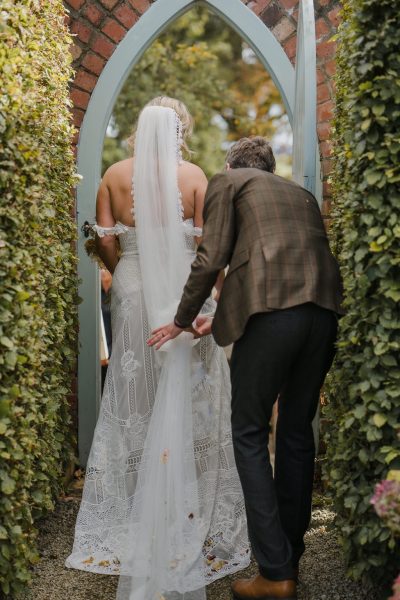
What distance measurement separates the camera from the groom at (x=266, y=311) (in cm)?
289

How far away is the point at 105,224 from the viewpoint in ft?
12.7

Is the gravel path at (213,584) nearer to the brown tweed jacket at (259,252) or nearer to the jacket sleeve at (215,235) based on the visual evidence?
the brown tweed jacket at (259,252)

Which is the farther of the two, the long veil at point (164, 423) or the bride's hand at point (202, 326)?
the bride's hand at point (202, 326)

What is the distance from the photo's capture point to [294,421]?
3.12 meters

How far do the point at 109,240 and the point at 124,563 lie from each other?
1.52 metres

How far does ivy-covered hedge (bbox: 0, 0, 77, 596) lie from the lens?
2.69 metres

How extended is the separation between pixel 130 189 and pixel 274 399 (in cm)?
132

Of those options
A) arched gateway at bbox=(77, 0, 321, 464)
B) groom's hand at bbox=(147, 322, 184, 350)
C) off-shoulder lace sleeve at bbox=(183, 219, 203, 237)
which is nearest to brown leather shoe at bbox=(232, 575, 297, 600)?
groom's hand at bbox=(147, 322, 184, 350)

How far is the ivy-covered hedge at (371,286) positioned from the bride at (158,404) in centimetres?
79

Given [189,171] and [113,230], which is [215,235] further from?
[113,230]

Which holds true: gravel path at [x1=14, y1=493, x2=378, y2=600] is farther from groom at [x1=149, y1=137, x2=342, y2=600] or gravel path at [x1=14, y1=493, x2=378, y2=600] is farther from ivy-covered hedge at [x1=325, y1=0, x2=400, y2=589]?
ivy-covered hedge at [x1=325, y1=0, x2=400, y2=589]

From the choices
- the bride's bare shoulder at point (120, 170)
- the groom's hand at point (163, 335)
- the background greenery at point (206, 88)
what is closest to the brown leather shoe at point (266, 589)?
the groom's hand at point (163, 335)

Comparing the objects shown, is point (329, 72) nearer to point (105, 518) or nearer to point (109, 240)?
point (109, 240)

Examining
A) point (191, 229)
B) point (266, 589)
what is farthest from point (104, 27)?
point (266, 589)
